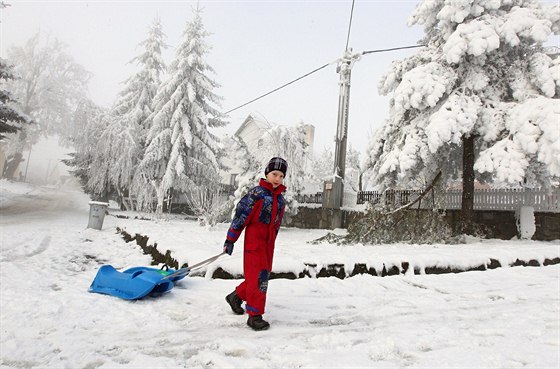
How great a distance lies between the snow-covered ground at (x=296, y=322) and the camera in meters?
2.42

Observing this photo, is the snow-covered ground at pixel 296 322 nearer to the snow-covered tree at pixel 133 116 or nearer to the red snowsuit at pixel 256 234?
the red snowsuit at pixel 256 234

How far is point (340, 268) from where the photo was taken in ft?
16.7

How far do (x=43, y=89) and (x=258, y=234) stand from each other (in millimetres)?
40199

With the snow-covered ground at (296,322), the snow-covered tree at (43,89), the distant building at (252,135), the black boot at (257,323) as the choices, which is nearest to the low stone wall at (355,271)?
the snow-covered ground at (296,322)

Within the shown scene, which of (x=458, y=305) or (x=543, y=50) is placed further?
(x=543, y=50)

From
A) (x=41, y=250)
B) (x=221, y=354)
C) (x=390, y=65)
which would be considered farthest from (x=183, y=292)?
(x=390, y=65)

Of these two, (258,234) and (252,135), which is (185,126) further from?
(258,234)

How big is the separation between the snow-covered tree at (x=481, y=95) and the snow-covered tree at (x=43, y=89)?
3650cm

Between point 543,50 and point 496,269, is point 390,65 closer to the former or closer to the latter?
point 543,50

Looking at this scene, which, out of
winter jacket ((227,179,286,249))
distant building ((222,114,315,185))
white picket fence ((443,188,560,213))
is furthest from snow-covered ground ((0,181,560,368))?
distant building ((222,114,315,185))

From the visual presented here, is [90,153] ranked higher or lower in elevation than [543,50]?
lower

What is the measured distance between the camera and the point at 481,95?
972cm

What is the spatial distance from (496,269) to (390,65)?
7.66 metres

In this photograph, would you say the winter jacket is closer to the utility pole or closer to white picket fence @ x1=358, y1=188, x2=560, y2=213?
white picket fence @ x1=358, y1=188, x2=560, y2=213
